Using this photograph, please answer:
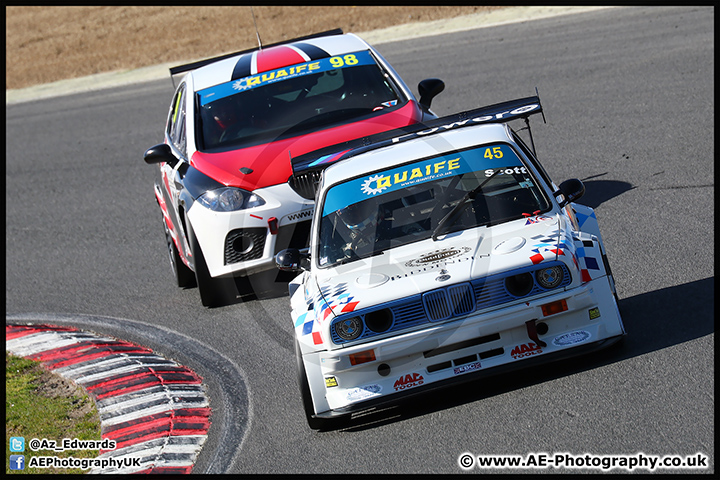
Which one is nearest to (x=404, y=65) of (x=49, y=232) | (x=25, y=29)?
(x=49, y=232)

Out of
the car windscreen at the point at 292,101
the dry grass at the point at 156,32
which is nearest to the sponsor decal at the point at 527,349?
the car windscreen at the point at 292,101

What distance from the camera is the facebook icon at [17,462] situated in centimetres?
Answer: 584

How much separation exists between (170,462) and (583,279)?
A: 9.01ft

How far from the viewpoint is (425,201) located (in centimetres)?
615

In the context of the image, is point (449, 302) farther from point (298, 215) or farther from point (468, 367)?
point (298, 215)

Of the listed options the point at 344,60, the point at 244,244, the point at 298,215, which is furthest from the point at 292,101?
the point at 244,244

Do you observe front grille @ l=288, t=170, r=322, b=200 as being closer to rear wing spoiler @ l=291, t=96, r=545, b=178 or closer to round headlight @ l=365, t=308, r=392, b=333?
rear wing spoiler @ l=291, t=96, r=545, b=178

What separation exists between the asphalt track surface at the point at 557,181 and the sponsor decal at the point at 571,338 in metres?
0.27

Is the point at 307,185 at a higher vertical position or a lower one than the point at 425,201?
higher

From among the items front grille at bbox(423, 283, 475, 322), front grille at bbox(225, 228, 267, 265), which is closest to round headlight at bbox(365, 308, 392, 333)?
front grille at bbox(423, 283, 475, 322)

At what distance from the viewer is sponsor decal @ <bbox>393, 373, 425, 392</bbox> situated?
533cm

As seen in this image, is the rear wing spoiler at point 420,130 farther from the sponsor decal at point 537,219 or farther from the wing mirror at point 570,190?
the sponsor decal at point 537,219

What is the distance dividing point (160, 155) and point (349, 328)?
3947 mm

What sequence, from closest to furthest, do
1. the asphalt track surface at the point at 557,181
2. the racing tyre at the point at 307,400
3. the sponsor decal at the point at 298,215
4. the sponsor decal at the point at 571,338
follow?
the asphalt track surface at the point at 557,181
the sponsor decal at the point at 571,338
the racing tyre at the point at 307,400
the sponsor decal at the point at 298,215
